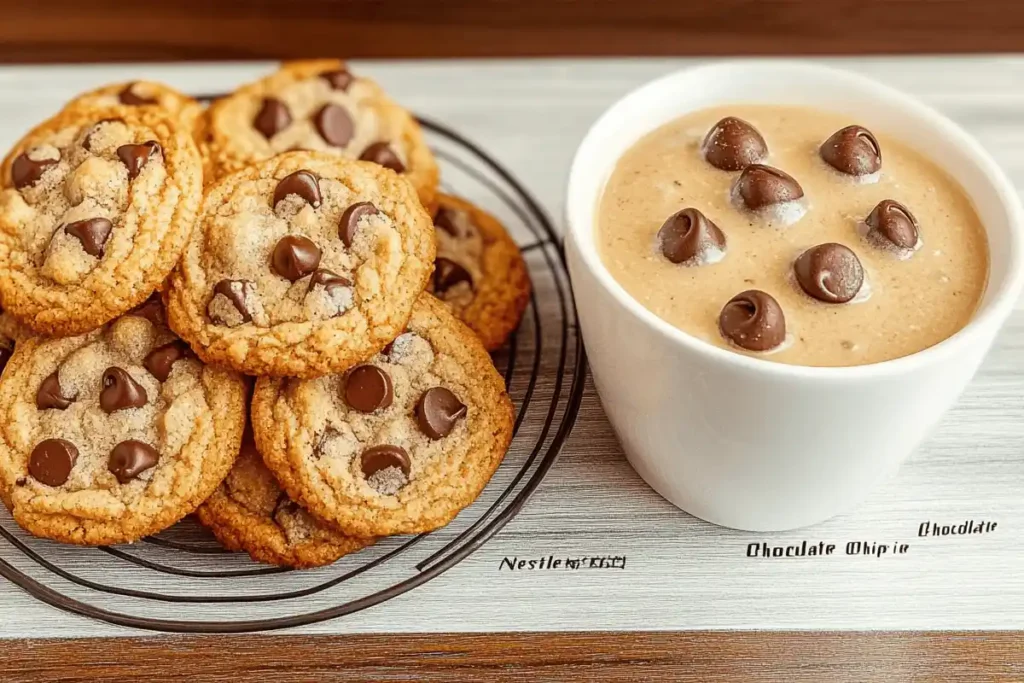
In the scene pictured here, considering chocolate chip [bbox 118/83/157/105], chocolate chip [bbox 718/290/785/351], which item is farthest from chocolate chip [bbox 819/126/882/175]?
chocolate chip [bbox 118/83/157/105]

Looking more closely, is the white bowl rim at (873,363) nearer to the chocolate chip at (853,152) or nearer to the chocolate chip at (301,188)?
the chocolate chip at (853,152)

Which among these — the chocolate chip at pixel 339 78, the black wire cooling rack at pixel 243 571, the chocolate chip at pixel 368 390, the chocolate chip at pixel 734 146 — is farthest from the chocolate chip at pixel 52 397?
the chocolate chip at pixel 734 146

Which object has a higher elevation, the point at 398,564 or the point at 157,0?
the point at 157,0

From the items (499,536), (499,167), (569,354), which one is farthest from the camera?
(499,167)

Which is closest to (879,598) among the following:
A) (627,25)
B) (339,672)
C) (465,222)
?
(339,672)

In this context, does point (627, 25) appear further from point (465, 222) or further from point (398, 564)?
point (398, 564)

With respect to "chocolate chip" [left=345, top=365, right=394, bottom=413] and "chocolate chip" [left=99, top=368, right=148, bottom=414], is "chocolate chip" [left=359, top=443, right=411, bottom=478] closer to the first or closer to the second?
"chocolate chip" [left=345, top=365, right=394, bottom=413]
